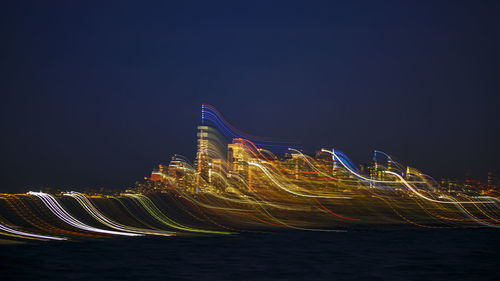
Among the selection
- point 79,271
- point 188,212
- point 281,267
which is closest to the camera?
point 79,271

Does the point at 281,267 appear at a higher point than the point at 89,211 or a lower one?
lower

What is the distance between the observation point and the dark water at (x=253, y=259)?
17.4 meters

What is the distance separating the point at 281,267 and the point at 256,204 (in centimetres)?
4883

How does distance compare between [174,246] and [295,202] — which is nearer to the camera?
[174,246]

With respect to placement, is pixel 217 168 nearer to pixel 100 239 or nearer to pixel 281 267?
pixel 100 239

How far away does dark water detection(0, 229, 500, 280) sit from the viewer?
57.1 feet

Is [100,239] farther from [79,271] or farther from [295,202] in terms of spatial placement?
[295,202]

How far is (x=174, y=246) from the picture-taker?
25094mm

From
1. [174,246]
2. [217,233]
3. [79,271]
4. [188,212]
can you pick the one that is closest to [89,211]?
[188,212]

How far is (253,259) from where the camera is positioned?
21297mm

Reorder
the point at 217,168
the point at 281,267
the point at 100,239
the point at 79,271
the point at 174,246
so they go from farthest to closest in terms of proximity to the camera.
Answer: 1. the point at 217,168
2. the point at 100,239
3. the point at 174,246
4. the point at 281,267
5. the point at 79,271

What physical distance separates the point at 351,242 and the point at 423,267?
9127mm

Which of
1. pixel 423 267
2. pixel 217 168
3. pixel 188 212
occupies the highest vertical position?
pixel 217 168

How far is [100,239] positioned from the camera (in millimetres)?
27203
